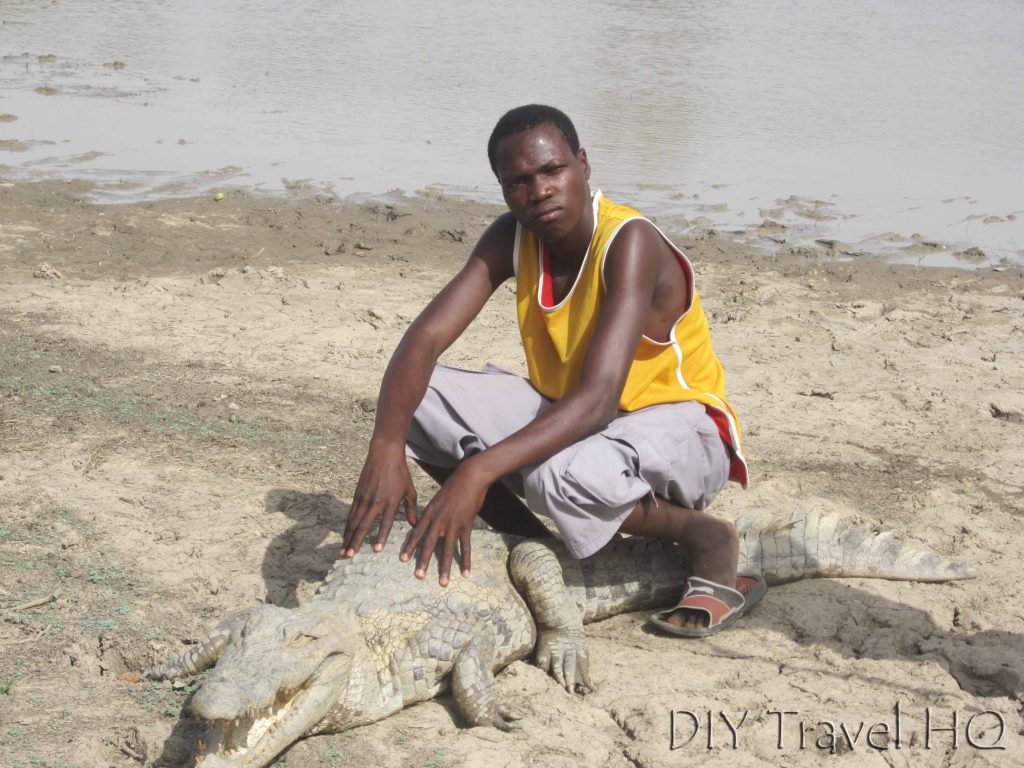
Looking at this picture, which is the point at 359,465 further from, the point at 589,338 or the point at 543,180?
the point at 543,180

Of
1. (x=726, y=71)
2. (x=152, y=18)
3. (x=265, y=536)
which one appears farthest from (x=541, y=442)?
(x=152, y=18)

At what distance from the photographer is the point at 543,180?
2.94m

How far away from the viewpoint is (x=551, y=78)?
12.2m

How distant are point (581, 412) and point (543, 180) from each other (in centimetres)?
65

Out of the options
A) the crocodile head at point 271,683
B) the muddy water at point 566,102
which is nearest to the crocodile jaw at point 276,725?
the crocodile head at point 271,683

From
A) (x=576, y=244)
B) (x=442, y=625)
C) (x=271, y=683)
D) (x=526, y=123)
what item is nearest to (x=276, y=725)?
(x=271, y=683)

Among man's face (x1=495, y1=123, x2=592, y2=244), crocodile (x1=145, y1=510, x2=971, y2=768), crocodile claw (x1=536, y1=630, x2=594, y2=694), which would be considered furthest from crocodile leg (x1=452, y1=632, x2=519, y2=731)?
man's face (x1=495, y1=123, x2=592, y2=244)

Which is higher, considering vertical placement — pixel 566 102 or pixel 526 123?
pixel 526 123

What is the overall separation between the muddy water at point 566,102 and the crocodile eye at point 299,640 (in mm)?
5639

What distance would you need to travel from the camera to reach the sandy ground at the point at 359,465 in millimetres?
2658

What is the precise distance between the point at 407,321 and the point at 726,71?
8980 mm

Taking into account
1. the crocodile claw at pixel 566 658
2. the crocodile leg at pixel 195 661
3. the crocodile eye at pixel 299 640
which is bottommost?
the crocodile claw at pixel 566 658

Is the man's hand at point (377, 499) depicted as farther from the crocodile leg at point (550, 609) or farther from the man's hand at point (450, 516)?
the crocodile leg at point (550, 609)

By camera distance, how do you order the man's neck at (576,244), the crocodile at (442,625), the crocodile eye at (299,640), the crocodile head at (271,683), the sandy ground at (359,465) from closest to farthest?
the crocodile head at (271,683) < the crocodile at (442,625) < the crocodile eye at (299,640) < the sandy ground at (359,465) < the man's neck at (576,244)
